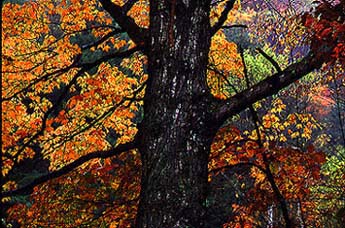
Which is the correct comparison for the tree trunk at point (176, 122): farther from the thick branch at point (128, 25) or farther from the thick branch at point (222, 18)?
the thick branch at point (222, 18)

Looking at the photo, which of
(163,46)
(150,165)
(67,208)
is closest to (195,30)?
(163,46)

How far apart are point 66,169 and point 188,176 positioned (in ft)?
2.65

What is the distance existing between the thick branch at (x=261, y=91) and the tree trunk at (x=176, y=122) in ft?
0.32

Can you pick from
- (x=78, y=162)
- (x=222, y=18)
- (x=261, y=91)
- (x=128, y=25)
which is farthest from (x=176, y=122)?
(x=222, y=18)

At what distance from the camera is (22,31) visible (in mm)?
6957

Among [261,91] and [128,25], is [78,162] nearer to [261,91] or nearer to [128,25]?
[128,25]

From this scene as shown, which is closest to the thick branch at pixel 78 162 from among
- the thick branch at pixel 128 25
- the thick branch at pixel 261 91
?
the thick branch at pixel 261 91

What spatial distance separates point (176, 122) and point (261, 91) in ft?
1.89

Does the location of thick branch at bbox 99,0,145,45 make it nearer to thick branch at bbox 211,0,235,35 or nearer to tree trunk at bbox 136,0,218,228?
tree trunk at bbox 136,0,218,228

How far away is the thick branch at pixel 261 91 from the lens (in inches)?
94.8

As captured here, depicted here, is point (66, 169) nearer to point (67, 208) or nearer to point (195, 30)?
point (195, 30)

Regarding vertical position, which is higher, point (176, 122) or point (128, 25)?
point (128, 25)

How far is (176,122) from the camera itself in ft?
7.59

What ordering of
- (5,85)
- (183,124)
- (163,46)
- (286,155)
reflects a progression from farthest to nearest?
(5,85)
(286,155)
(163,46)
(183,124)
